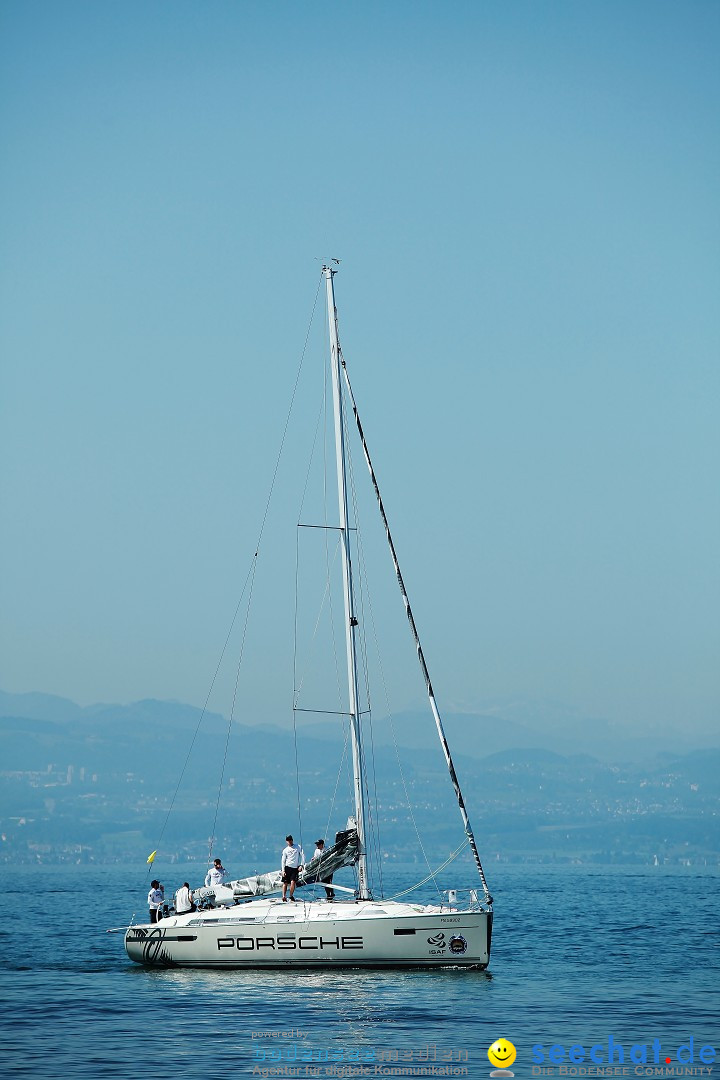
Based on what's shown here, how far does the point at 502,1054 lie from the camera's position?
29.4 meters

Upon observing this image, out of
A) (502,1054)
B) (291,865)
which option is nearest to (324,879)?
(291,865)

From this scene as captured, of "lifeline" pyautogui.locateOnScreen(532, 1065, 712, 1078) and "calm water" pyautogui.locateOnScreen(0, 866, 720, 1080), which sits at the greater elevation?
"calm water" pyautogui.locateOnScreen(0, 866, 720, 1080)

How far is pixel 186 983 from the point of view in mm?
40781

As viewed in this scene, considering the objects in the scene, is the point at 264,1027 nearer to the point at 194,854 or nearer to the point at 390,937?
the point at 390,937

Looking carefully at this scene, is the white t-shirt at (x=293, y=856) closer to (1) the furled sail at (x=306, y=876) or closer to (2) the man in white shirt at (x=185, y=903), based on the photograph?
(1) the furled sail at (x=306, y=876)

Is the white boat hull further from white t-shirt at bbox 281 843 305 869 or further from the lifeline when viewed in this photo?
the lifeline

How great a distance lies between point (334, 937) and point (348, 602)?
10210 millimetres

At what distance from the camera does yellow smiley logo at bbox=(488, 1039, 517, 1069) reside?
94.5ft

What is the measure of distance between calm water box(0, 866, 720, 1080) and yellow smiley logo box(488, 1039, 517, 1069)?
25 centimetres

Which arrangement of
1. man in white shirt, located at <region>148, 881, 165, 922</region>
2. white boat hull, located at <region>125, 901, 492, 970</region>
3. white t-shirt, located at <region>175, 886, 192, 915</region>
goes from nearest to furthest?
white boat hull, located at <region>125, 901, 492, 970</region> < white t-shirt, located at <region>175, 886, 192, 915</region> < man in white shirt, located at <region>148, 881, 165, 922</region>

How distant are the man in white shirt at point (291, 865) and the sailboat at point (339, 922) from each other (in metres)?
0.31

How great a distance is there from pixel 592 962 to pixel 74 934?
911 inches

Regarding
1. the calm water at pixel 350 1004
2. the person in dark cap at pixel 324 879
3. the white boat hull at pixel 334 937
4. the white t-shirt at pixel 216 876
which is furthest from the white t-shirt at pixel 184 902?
the person in dark cap at pixel 324 879

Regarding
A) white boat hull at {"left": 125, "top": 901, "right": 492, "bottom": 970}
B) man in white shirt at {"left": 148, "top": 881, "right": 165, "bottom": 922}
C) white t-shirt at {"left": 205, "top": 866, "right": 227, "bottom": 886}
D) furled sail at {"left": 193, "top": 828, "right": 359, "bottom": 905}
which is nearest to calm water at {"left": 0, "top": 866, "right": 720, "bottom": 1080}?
white boat hull at {"left": 125, "top": 901, "right": 492, "bottom": 970}
